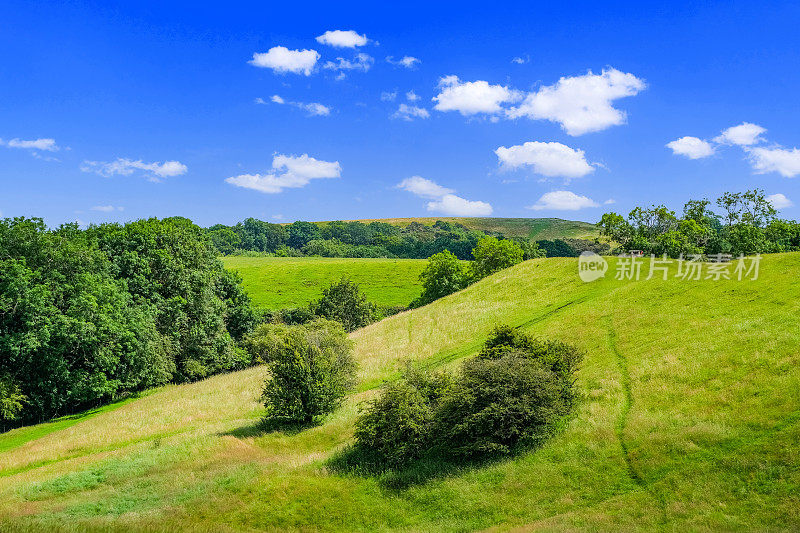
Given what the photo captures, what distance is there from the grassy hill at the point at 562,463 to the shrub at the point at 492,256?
5413 centimetres

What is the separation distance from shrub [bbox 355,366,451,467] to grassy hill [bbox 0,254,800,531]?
202 cm

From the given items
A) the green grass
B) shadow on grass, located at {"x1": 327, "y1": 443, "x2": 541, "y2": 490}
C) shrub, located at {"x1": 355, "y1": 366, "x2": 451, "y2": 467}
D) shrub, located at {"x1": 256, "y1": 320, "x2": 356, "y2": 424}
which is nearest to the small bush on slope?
shrub, located at {"x1": 355, "y1": 366, "x2": 451, "y2": 467}

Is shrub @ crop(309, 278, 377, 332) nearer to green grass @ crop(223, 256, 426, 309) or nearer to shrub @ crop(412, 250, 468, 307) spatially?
shrub @ crop(412, 250, 468, 307)

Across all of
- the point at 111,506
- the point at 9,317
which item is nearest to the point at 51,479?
the point at 111,506

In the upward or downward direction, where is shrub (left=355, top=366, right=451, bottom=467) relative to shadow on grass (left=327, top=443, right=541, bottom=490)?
upward

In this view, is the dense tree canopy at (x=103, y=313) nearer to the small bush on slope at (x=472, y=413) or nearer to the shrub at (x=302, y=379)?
the shrub at (x=302, y=379)

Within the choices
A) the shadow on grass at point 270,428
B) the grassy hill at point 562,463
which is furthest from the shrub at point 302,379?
the grassy hill at point 562,463

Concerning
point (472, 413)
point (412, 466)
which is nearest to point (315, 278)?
point (412, 466)

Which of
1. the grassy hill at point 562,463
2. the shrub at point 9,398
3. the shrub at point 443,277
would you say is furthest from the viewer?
the shrub at point 443,277

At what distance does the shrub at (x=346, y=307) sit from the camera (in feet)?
265

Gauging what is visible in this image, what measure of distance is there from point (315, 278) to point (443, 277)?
37864 mm

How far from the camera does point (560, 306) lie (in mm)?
51562

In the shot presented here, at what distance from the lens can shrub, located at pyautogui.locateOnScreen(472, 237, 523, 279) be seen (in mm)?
92306

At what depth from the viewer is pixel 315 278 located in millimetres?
120062
